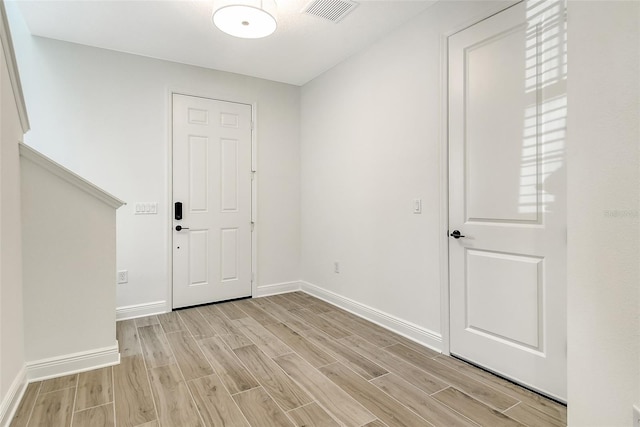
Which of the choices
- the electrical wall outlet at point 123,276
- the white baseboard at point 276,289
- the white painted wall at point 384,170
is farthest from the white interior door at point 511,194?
the electrical wall outlet at point 123,276

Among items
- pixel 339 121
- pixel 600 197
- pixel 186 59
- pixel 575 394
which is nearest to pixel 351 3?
pixel 339 121

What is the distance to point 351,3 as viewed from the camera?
2.57m

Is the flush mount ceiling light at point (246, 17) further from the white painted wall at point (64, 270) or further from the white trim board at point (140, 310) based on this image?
the white trim board at point (140, 310)

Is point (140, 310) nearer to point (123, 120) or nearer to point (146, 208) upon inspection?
point (146, 208)

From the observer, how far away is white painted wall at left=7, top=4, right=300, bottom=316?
3.08 metres

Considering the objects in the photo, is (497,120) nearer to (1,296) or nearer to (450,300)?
(450,300)

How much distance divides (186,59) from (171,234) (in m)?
1.88

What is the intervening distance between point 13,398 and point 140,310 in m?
1.61

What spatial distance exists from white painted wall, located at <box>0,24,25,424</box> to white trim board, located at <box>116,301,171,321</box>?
1276 millimetres

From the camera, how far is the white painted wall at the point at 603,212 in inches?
46.2

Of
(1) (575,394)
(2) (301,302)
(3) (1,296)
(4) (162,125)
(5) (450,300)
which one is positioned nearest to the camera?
(1) (575,394)

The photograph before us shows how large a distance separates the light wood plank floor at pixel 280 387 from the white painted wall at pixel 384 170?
0.50m

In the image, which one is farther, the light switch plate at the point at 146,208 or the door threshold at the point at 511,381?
the light switch plate at the point at 146,208

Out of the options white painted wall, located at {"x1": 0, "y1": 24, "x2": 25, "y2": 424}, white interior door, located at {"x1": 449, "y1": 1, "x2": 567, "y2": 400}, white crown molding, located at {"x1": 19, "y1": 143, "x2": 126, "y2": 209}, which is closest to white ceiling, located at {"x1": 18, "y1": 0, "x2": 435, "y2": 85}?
white interior door, located at {"x1": 449, "y1": 1, "x2": 567, "y2": 400}
